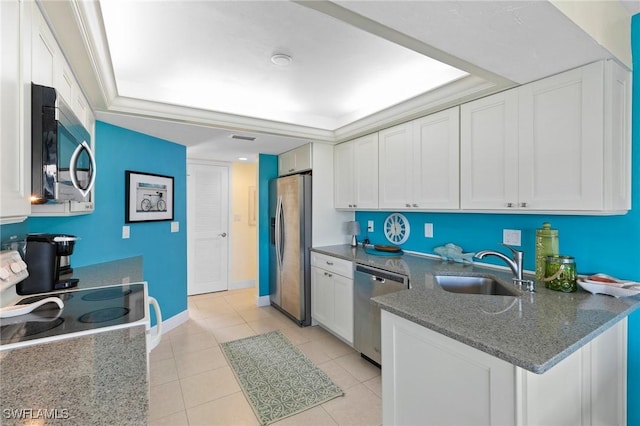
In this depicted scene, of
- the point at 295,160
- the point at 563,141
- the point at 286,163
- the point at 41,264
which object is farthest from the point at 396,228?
the point at 41,264

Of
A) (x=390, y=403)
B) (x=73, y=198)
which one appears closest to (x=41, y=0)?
(x=73, y=198)

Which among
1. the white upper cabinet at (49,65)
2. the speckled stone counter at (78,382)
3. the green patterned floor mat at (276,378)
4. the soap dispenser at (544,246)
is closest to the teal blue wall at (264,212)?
the green patterned floor mat at (276,378)

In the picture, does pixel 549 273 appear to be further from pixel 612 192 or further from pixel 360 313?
pixel 360 313

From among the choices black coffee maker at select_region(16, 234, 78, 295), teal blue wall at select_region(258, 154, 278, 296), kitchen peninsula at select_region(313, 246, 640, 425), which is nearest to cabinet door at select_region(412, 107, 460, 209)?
kitchen peninsula at select_region(313, 246, 640, 425)

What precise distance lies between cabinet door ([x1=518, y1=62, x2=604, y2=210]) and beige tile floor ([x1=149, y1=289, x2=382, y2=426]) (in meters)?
1.83

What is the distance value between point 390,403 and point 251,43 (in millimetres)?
2277

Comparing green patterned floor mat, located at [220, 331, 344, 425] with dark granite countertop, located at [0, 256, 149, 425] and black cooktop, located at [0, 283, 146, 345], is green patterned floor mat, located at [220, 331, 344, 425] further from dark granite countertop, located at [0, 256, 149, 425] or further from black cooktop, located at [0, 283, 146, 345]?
dark granite countertop, located at [0, 256, 149, 425]

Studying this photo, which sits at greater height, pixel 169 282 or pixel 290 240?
pixel 290 240

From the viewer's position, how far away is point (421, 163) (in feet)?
8.23

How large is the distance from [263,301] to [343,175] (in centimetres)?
218

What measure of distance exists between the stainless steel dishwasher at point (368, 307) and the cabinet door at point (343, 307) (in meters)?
0.09

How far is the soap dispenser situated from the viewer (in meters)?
1.84

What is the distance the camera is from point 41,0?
1126 mm

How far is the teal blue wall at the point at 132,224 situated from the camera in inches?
96.2
